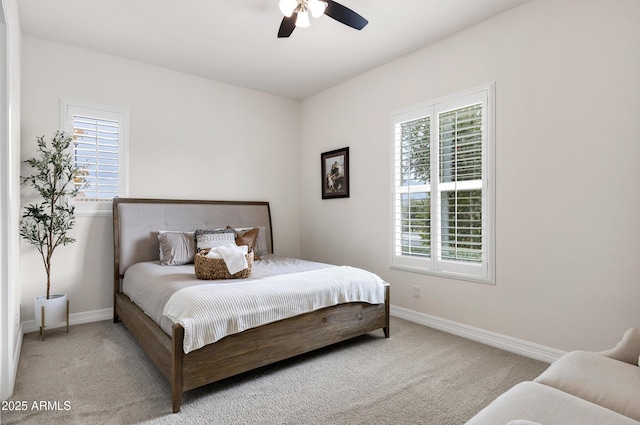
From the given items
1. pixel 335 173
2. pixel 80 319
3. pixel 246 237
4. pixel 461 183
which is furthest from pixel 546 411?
pixel 80 319

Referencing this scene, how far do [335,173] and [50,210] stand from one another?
3055 millimetres

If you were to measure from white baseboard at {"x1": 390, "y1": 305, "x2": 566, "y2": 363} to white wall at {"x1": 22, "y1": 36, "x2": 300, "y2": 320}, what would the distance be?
2.13 metres

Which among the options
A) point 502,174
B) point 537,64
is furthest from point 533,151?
point 537,64

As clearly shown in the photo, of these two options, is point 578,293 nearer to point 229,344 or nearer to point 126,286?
point 229,344

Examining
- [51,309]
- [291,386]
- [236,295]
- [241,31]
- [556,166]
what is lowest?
[291,386]

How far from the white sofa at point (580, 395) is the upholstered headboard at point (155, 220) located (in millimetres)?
3370

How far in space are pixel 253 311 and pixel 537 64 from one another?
9.15 ft

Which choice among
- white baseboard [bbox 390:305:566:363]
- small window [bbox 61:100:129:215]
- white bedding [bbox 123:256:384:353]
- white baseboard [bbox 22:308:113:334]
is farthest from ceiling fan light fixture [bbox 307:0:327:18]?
white baseboard [bbox 22:308:113:334]

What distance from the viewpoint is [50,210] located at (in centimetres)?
334

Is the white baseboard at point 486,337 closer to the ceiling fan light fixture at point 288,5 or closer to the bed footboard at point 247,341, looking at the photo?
the bed footboard at point 247,341

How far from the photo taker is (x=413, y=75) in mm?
3572

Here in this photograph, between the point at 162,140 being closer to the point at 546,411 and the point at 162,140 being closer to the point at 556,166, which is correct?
the point at 556,166

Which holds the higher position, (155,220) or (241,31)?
(241,31)

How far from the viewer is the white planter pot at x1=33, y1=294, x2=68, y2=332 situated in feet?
9.88
